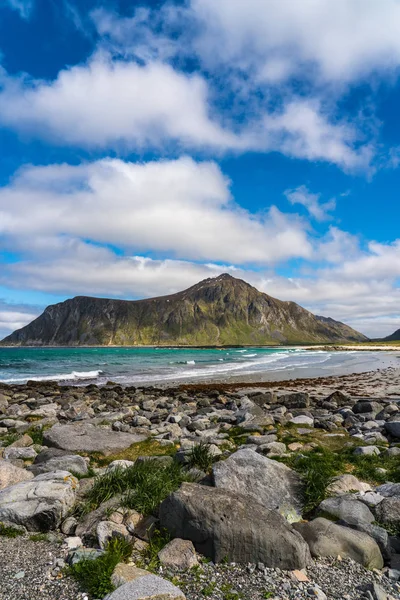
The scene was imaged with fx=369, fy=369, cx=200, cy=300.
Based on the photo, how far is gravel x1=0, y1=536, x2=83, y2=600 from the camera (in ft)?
17.1

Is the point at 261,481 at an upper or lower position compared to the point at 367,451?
upper

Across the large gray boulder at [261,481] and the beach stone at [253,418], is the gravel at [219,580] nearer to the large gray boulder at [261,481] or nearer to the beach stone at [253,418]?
the large gray boulder at [261,481]

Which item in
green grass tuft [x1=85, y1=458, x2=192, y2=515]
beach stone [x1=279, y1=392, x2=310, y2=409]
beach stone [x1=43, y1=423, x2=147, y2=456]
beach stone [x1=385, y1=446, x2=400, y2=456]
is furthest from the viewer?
beach stone [x1=279, y1=392, x2=310, y2=409]

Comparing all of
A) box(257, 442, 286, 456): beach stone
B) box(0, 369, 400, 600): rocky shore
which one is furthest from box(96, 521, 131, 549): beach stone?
box(257, 442, 286, 456): beach stone

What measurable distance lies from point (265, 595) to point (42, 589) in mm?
3217

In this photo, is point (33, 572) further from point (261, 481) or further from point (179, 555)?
point (261, 481)

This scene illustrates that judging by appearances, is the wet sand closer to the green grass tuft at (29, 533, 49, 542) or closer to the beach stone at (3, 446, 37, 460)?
the beach stone at (3, 446, 37, 460)

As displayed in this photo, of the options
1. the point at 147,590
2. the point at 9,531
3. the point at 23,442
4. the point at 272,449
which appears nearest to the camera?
the point at 147,590

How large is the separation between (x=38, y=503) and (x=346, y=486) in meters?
7.01

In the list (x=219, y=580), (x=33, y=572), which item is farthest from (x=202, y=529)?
(x=33, y=572)

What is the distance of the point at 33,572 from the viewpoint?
18.7 feet

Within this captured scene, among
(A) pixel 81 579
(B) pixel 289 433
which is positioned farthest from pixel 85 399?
(A) pixel 81 579

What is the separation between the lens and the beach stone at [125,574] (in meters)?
5.31

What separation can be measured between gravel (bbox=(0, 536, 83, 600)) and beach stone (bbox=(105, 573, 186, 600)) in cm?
58
